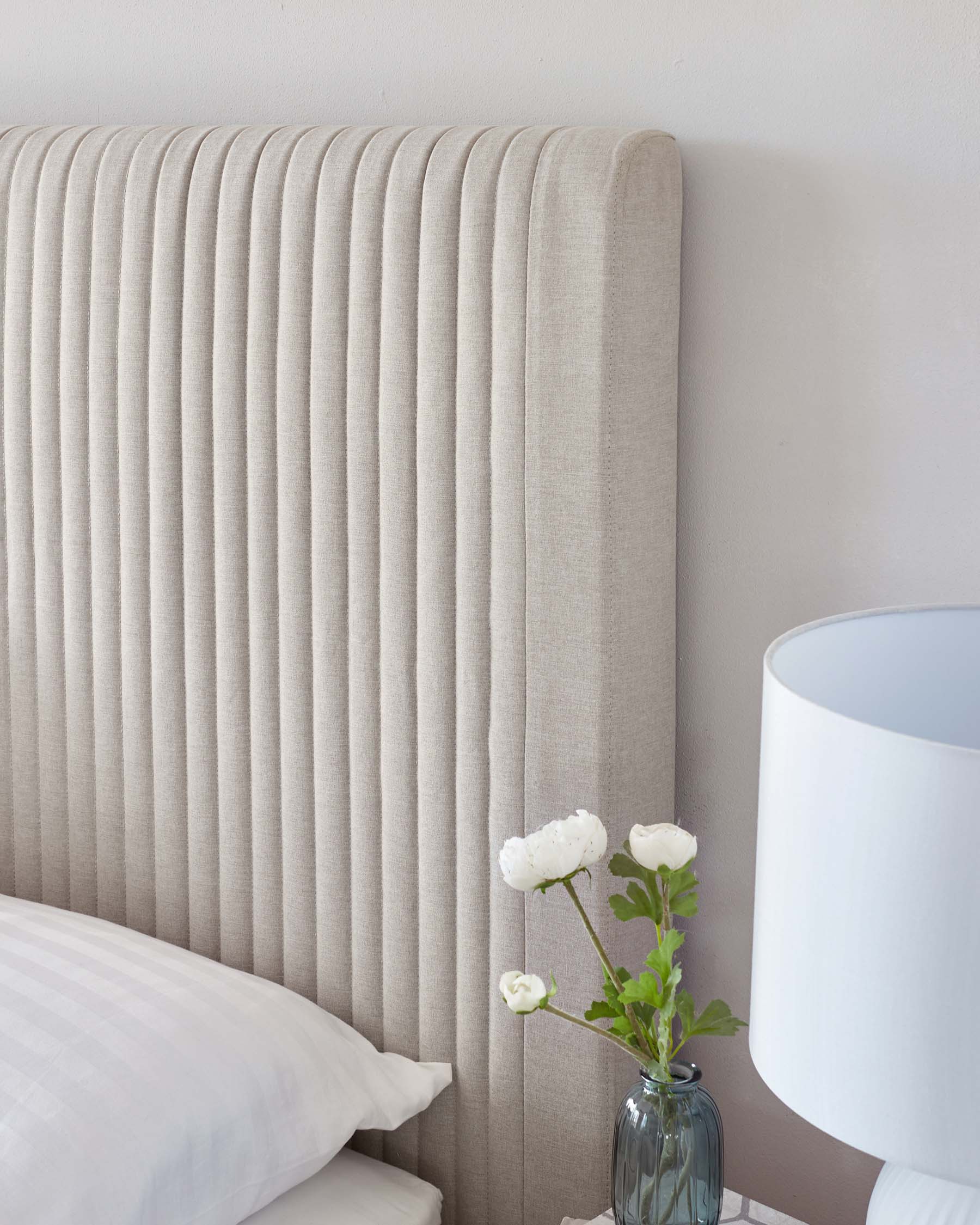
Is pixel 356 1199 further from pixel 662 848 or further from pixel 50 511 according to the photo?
pixel 50 511

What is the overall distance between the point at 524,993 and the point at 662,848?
0.47 ft

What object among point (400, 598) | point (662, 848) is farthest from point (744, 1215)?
point (400, 598)

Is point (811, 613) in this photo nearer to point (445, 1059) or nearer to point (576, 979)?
point (576, 979)

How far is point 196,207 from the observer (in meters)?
1.22

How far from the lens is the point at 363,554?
1162 millimetres

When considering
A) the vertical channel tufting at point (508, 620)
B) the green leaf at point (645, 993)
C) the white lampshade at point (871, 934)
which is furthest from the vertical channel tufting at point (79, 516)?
the white lampshade at point (871, 934)

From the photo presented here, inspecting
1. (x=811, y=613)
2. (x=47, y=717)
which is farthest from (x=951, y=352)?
(x=47, y=717)

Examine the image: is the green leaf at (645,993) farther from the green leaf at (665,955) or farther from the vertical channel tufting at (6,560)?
the vertical channel tufting at (6,560)

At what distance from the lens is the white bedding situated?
1104 millimetres

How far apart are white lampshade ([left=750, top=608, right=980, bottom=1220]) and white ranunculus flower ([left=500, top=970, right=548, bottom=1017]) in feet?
0.65

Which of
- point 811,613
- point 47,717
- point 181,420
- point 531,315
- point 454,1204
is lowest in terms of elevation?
point 454,1204

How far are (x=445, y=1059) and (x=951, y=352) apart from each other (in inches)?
30.4

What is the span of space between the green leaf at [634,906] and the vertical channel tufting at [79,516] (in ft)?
2.28

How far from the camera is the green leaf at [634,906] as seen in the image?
3.11 feet
